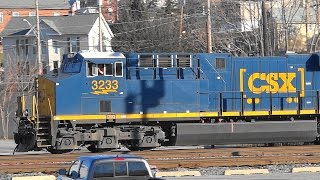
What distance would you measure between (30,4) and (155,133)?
89290 mm

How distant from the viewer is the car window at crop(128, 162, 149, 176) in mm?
13031

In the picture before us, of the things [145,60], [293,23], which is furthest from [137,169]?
[293,23]

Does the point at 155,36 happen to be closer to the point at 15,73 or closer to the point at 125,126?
the point at 15,73

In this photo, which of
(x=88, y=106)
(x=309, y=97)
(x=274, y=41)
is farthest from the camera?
(x=274, y=41)

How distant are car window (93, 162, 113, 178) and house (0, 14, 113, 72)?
2533 inches

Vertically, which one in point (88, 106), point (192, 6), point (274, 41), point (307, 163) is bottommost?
point (307, 163)

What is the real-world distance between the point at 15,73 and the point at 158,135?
3525 cm

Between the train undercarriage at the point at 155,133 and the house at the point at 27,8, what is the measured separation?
83.6m

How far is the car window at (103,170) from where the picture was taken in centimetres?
1296

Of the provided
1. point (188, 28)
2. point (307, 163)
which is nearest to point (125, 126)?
point (307, 163)

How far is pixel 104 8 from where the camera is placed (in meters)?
99.5

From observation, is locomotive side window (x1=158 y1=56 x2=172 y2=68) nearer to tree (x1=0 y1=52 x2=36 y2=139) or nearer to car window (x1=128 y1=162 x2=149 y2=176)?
car window (x1=128 y1=162 x2=149 y2=176)

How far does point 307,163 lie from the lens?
22.2 metres

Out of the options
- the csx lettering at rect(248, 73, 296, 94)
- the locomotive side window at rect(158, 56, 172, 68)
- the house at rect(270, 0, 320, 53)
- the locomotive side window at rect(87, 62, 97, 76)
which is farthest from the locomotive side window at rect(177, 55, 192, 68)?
the house at rect(270, 0, 320, 53)
